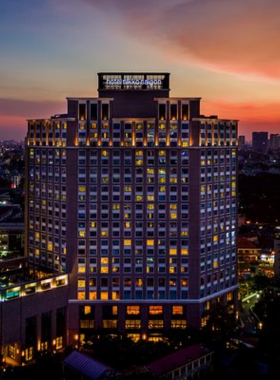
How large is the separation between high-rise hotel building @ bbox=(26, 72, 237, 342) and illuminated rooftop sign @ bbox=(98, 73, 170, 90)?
931 millimetres

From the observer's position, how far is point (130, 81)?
43.5 m

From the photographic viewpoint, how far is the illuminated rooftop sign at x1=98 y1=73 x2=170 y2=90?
143 feet

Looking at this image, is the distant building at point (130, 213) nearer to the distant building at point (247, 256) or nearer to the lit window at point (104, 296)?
the lit window at point (104, 296)

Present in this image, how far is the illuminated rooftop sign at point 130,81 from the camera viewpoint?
43.5m

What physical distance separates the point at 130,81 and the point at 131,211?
1160 cm

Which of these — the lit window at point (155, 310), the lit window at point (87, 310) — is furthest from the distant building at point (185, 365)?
the lit window at point (87, 310)

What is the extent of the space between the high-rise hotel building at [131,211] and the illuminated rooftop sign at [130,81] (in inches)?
36.6

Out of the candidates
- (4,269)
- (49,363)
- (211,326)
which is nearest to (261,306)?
(211,326)

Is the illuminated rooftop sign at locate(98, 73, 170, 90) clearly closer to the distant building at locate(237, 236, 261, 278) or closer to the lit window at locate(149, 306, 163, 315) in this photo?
the lit window at locate(149, 306, 163, 315)

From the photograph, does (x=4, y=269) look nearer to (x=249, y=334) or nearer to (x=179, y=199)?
(x=179, y=199)

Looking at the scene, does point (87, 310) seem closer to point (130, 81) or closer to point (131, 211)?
point (131, 211)

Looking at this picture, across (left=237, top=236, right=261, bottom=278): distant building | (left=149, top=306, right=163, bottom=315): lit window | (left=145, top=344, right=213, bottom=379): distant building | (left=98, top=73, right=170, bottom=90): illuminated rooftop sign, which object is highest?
(left=98, top=73, right=170, bottom=90): illuminated rooftop sign

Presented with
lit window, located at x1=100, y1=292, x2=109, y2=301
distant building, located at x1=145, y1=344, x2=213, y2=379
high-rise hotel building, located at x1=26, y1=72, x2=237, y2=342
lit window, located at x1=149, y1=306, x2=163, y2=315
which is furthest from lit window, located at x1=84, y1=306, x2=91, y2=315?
distant building, located at x1=145, y1=344, x2=213, y2=379

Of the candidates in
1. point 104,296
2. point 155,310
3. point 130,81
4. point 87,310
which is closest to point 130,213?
point 104,296
